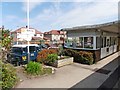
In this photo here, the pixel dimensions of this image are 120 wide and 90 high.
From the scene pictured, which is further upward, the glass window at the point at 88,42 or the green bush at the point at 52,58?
the glass window at the point at 88,42

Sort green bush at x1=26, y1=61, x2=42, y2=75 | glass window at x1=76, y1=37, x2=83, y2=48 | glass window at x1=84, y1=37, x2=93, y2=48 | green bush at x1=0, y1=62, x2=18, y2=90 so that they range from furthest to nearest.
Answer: glass window at x1=76, y1=37, x2=83, y2=48
glass window at x1=84, y1=37, x2=93, y2=48
green bush at x1=26, y1=61, x2=42, y2=75
green bush at x1=0, y1=62, x2=18, y2=90

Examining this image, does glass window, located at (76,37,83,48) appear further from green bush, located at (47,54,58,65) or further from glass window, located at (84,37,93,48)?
green bush, located at (47,54,58,65)

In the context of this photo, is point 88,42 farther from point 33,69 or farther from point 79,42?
point 33,69

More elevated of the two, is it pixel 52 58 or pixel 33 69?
pixel 52 58

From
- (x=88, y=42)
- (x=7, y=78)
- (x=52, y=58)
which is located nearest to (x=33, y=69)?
(x=7, y=78)

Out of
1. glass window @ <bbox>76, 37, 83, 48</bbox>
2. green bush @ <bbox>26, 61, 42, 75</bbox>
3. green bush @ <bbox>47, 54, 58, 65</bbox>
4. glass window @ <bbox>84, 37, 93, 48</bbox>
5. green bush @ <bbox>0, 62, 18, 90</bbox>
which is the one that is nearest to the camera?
green bush @ <bbox>0, 62, 18, 90</bbox>

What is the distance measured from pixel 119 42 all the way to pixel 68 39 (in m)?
10.6

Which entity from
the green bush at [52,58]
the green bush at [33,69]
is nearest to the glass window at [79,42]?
the green bush at [52,58]

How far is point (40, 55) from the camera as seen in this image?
1186 cm

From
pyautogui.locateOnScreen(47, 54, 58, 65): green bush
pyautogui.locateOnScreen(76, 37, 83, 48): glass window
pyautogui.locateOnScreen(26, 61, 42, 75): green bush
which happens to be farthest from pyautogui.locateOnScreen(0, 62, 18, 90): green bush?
pyautogui.locateOnScreen(76, 37, 83, 48): glass window

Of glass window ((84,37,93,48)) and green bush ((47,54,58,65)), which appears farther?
glass window ((84,37,93,48))

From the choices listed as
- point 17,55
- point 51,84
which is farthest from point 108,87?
point 17,55

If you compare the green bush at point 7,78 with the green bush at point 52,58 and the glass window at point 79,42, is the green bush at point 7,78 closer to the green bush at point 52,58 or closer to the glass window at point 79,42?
the green bush at point 52,58

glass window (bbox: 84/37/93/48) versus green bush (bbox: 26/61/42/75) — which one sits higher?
glass window (bbox: 84/37/93/48)
